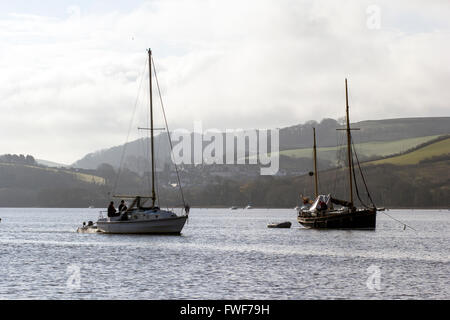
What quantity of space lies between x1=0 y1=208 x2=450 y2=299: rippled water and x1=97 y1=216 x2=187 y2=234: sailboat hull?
2.19 meters

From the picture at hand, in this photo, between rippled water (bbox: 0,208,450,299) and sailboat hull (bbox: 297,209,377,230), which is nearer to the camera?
rippled water (bbox: 0,208,450,299)

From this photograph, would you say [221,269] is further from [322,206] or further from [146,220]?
[322,206]

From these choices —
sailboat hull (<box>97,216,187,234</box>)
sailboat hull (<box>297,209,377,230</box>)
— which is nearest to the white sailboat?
sailboat hull (<box>97,216,187,234</box>)

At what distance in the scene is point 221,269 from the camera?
52.2 m

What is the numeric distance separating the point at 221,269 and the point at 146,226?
3030 centimetres

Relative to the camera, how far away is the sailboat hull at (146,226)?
81.5m

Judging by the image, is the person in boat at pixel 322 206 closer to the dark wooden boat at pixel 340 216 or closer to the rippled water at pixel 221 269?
the dark wooden boat at pixel 340 216

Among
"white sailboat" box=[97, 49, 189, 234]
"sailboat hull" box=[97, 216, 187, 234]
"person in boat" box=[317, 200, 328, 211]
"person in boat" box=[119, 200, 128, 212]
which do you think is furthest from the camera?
"person in boat" box=[317, 200, 328, 211]

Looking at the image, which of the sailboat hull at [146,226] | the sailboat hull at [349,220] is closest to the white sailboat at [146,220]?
the sailboat hull at [146,226]

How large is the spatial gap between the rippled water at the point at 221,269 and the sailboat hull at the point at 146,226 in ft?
7.19

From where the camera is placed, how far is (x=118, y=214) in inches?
3337

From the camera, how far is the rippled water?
134 ft

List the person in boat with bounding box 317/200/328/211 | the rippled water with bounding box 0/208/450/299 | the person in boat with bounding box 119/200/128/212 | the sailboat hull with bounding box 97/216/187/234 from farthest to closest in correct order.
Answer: the person in boat with bounding box 317/200/328/211, the person in boat with bounding box 119/200/128/212, the sailboat hull with bounding box 97/216/187/234, the rippled water with bounding box 0/208/450/299

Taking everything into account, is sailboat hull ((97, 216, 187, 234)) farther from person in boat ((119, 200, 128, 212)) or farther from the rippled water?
the rippled water
